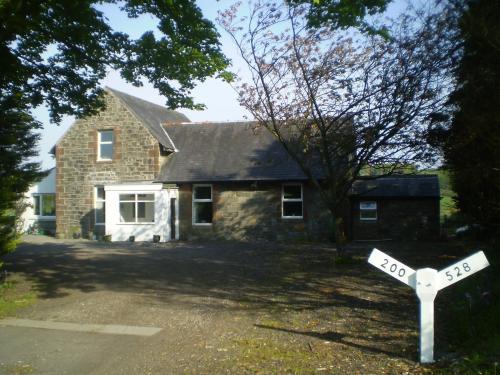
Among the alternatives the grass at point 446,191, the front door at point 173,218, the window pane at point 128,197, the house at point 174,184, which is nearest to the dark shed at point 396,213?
the grass at point 446,191

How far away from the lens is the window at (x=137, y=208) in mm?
24891

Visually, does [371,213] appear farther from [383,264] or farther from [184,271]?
[383,264]

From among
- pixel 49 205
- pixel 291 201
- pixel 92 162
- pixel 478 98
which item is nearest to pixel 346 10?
pixel 478 98

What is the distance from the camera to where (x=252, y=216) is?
23.8 metres

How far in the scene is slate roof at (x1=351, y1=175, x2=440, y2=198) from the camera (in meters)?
24.1

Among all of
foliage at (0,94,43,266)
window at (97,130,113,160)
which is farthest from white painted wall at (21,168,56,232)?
foliage at (0,94,43,266)

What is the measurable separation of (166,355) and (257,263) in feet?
28.6

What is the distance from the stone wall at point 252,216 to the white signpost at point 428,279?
1695 centimetres

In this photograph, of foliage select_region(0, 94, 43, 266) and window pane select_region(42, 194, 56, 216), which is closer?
foliage select_region(0, 94, 43, 266)

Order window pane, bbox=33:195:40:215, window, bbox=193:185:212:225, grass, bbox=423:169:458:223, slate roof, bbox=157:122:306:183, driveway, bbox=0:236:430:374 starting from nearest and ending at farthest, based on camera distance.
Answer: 1. driveway, bbox=0:236:430:374
2. grass, bbox=423:169:458:223
3. slate roof, bbox=157:122:306:183
4. window, bbox=193:185:212:225
5. window pane, bbox=33:195:40:215

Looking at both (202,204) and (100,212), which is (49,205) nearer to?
(100,212)

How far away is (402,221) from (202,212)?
9575mm

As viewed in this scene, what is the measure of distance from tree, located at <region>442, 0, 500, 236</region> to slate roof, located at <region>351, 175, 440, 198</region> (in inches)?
480

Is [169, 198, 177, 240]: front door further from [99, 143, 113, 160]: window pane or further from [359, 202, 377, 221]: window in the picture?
[359, 202, 377, 221]: window
